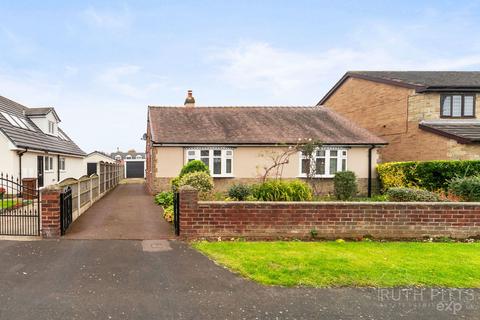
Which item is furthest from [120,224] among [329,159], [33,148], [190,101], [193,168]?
[190,101]

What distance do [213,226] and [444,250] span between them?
207 inches

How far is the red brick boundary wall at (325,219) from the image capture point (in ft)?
22.1

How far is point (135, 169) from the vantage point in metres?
37.4

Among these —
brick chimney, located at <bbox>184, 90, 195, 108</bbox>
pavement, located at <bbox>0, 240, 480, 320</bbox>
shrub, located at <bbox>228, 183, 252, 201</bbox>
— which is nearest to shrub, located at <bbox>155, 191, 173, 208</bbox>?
shrub, located at <bbox>228, 183, 252, 201</bbox>

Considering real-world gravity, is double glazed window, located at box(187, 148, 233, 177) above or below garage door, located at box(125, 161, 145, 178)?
above

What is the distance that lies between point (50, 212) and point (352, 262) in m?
7.08

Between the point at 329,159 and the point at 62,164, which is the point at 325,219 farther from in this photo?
the point at 62,164

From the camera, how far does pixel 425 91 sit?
16.4 metres

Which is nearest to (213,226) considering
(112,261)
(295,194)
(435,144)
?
(112,261)

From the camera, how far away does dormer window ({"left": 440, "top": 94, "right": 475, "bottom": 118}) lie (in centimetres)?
1670

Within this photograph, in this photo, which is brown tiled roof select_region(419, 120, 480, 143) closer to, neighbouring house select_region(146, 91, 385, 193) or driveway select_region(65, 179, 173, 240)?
neighbouring house select_region(146, 91, 385, 193)

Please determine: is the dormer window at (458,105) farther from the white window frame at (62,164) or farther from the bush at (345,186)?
the white window frame at (62,164)

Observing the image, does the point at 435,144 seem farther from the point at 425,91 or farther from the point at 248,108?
the point at 248,108

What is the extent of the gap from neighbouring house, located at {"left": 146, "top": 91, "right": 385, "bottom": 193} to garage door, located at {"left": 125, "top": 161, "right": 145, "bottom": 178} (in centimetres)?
2127
